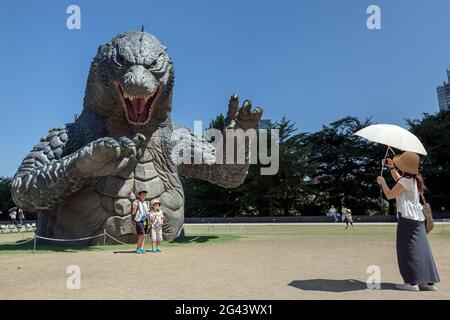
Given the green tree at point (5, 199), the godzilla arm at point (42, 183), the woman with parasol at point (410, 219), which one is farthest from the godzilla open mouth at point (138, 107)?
the green tree at point (5, 199)

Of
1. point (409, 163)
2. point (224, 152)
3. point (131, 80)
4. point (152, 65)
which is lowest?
point (409, 163)

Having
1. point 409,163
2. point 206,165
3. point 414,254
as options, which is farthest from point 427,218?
point 206,165

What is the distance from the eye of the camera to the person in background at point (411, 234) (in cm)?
458

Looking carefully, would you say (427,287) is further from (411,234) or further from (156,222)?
(156,222)

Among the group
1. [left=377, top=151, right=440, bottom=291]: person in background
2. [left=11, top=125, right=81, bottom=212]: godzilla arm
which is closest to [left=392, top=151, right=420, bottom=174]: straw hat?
[left=377, top=151, right=440, bottom=291]: person in background

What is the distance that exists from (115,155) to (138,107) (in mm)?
1464

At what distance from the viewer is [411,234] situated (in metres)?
4.75

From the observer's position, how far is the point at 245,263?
668 cm

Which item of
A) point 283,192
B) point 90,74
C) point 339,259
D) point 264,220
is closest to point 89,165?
point 90,74

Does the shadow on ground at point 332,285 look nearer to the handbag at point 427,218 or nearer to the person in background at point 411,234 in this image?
the person in background at point 411,234

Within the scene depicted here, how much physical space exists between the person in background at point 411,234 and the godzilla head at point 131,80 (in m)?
5.29

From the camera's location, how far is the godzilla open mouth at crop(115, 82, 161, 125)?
9.05 meters

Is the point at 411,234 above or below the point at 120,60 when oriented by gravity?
below

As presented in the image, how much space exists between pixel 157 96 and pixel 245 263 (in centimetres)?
429
